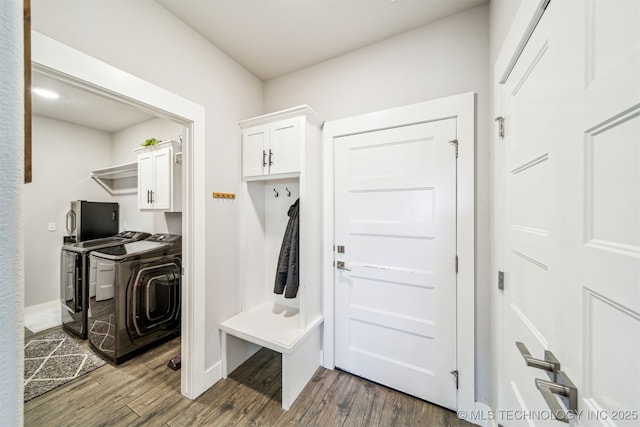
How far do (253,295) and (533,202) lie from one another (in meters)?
2.13

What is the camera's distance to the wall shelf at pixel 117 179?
3.27 meters

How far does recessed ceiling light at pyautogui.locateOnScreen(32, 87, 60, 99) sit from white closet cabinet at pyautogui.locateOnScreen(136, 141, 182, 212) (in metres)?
1.09

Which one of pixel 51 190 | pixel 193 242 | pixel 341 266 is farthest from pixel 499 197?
pixel 51 190

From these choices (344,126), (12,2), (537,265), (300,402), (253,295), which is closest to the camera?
(12,2)

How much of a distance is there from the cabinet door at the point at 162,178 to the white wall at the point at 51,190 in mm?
2039

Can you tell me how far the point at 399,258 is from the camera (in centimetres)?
172

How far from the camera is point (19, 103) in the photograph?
0.31 meters

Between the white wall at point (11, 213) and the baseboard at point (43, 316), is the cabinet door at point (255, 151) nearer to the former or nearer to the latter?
the white wall at point (11, 213)

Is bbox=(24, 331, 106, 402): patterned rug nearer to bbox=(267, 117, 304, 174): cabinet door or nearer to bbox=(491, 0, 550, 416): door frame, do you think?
bbox=(267, 117, 304, 174): cabinet door

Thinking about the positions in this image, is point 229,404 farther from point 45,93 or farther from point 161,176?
point 45,93

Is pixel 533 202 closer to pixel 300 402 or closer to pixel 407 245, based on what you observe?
pixel 407 245

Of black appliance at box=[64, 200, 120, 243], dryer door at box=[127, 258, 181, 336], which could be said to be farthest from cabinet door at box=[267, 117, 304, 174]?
black appliance at box=[64, 200, 120, 243]

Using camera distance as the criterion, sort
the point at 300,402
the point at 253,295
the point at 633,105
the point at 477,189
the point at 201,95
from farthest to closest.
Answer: the point at 253,295 < the point at 201,95 < the point at 300,402 < the point at 477,189 < the point at 633,105

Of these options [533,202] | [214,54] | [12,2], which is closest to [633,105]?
[533,202]
